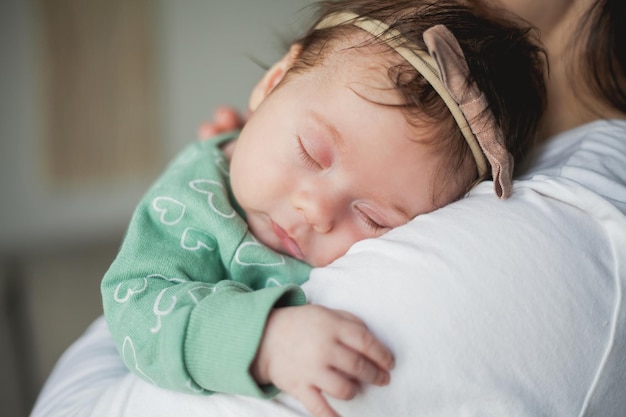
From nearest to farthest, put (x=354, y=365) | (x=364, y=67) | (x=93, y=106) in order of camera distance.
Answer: (x=354, y=365) → (x=364, y=67) → (x=93, y=106)

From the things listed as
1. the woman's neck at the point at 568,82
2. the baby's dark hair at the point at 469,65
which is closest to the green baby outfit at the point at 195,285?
the baby's dark hair at the point at 469,65

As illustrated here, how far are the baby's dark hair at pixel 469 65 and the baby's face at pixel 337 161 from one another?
0.03 m

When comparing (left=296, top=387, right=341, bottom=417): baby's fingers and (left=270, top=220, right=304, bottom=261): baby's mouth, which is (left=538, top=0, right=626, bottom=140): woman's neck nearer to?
(left=270, top=220, right=304, bottom=261): baby's mouth

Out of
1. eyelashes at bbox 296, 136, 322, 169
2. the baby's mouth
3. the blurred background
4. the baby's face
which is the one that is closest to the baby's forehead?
the baby's face

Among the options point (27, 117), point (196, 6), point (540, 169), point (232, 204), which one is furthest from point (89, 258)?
point (540, 169)

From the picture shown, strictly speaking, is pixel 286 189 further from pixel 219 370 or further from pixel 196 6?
pixel 196 6

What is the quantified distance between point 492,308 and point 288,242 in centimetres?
39

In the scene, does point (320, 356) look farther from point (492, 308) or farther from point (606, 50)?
point (606, 50)

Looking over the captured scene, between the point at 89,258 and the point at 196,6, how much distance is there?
157cm

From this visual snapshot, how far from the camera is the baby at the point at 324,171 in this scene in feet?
2.57

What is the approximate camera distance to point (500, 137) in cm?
87

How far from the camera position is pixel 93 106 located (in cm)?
357

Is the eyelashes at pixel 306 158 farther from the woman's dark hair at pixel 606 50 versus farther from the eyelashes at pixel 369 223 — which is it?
the woman's dark hair at pixel 606 50

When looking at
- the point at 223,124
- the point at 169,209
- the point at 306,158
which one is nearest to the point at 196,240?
the point at 169,209
